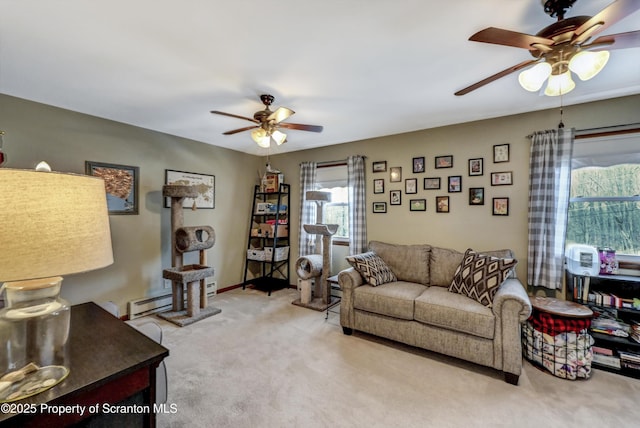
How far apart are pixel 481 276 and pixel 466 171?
134cm

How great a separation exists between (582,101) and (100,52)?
4.17 meters

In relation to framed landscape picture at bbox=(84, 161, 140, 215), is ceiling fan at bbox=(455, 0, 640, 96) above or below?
above

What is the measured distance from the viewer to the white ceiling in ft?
4.98

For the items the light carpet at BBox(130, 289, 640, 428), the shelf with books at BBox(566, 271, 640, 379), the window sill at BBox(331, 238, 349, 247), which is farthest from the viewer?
the window sill at BBox(331, 238, 349, 247)

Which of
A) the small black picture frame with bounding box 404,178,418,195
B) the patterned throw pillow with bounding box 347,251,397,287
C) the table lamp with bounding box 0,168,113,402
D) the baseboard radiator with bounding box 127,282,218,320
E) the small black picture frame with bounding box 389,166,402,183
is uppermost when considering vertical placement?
the small black picture frame with bounding box 389,166,402,183

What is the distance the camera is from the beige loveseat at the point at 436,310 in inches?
86.2

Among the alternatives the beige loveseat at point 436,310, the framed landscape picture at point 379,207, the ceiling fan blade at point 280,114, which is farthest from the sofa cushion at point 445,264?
the ceiling fan blade at point 280,114

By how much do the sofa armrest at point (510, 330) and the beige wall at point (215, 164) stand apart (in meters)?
1.02

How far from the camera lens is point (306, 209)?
4543mm

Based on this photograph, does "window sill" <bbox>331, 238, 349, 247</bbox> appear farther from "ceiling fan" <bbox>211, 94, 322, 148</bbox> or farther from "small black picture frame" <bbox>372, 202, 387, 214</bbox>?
"ceiling fan" <bbox>211, 94, 322, 148</bbox>

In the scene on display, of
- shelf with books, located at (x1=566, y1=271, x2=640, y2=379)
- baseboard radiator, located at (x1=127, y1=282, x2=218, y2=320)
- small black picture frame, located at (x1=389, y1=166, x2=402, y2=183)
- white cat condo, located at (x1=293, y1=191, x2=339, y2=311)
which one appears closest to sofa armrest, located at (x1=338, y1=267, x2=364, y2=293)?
white cat condo, located at (x1=293, y1=191, x2=339, y2=311)

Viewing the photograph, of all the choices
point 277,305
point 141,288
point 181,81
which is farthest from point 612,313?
point 141,288

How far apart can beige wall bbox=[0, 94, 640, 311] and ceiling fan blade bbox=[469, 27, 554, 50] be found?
6.31 ft

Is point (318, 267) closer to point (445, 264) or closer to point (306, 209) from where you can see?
point (306, 209)
